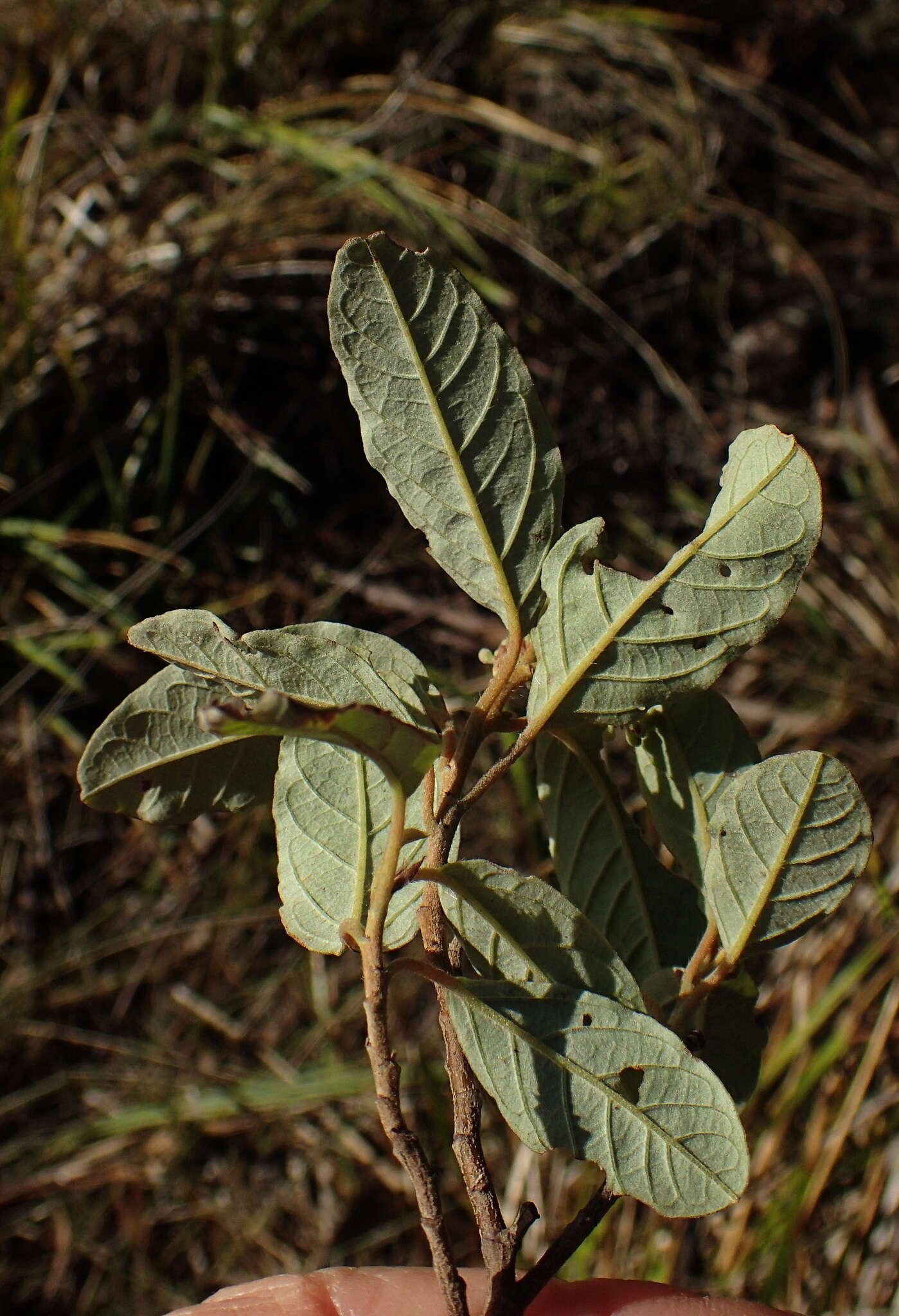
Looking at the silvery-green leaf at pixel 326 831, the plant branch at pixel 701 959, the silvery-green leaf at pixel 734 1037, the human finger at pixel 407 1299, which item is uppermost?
the silvery-green leaf at pixel 326 831

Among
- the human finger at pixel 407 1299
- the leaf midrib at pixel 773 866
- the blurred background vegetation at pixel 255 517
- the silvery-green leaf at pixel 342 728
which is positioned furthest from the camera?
the blurred background vegetation at pixel 255 517

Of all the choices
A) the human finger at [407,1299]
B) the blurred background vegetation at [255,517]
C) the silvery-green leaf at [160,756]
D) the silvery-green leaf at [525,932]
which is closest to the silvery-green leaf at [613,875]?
the silvery-green leaf at [525,932]

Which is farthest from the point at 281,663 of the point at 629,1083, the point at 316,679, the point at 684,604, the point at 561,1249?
the point at 561,1249

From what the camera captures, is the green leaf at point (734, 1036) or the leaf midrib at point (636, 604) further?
the green leaf at point (734, 1036)

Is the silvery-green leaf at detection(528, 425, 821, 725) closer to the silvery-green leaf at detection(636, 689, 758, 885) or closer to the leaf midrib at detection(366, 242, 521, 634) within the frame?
the leaf midrib at detection(366, 242, 521, 634)

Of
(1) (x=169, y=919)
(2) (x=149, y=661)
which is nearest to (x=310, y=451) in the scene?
(2) (x=149, y=661)

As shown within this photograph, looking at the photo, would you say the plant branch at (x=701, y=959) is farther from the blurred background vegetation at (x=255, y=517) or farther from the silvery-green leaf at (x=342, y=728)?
the blurred background vegetation at (x=255, y=517)

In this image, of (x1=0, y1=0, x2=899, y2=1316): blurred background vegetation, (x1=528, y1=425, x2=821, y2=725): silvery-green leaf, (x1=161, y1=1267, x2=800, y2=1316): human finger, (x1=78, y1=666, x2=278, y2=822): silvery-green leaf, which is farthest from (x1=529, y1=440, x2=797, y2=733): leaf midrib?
(x1=0, y1=0, x2=899, y2=1316): blurred background vegetation
